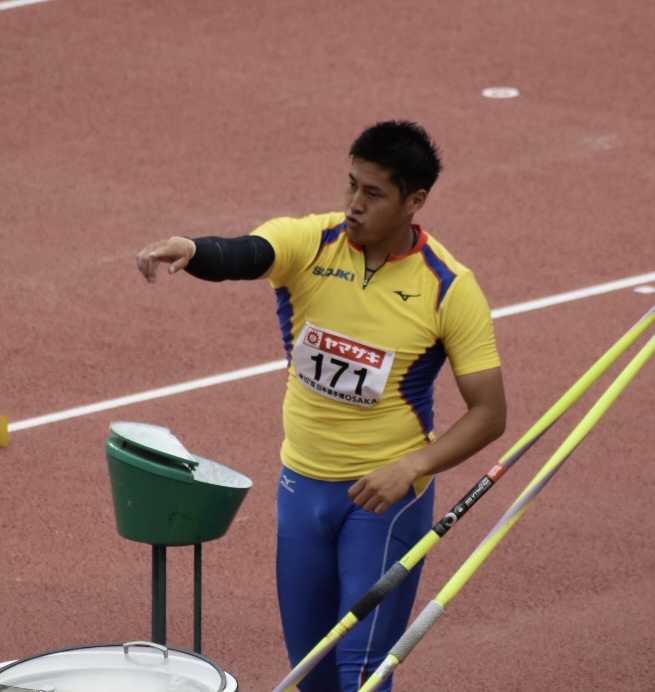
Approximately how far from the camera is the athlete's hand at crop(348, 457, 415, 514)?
4.25m

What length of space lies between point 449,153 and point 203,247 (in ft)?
21.3

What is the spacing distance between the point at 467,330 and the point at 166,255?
0.87 meters

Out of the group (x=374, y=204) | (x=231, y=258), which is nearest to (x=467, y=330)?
(x=374, y=204)

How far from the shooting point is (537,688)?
5555 mm

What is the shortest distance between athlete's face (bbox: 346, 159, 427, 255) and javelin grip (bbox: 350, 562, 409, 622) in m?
0.98

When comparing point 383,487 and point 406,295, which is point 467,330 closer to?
point 406,295

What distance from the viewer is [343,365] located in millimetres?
4438

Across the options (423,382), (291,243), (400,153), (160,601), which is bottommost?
(160,601)

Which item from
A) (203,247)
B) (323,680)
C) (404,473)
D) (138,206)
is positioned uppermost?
(203,247)

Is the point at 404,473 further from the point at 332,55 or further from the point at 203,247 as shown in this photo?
the point at 332,55

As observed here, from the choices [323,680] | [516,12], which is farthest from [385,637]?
[516,12]

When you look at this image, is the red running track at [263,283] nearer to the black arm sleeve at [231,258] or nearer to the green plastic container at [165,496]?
the green plastic container at [165,496]

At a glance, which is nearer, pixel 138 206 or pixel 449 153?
pixel 138 206

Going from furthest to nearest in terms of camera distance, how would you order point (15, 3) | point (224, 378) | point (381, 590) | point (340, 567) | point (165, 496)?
point (15, 3) → point (224, 378) → point (340, 567) → point (165, 496) → point (381, 590)
